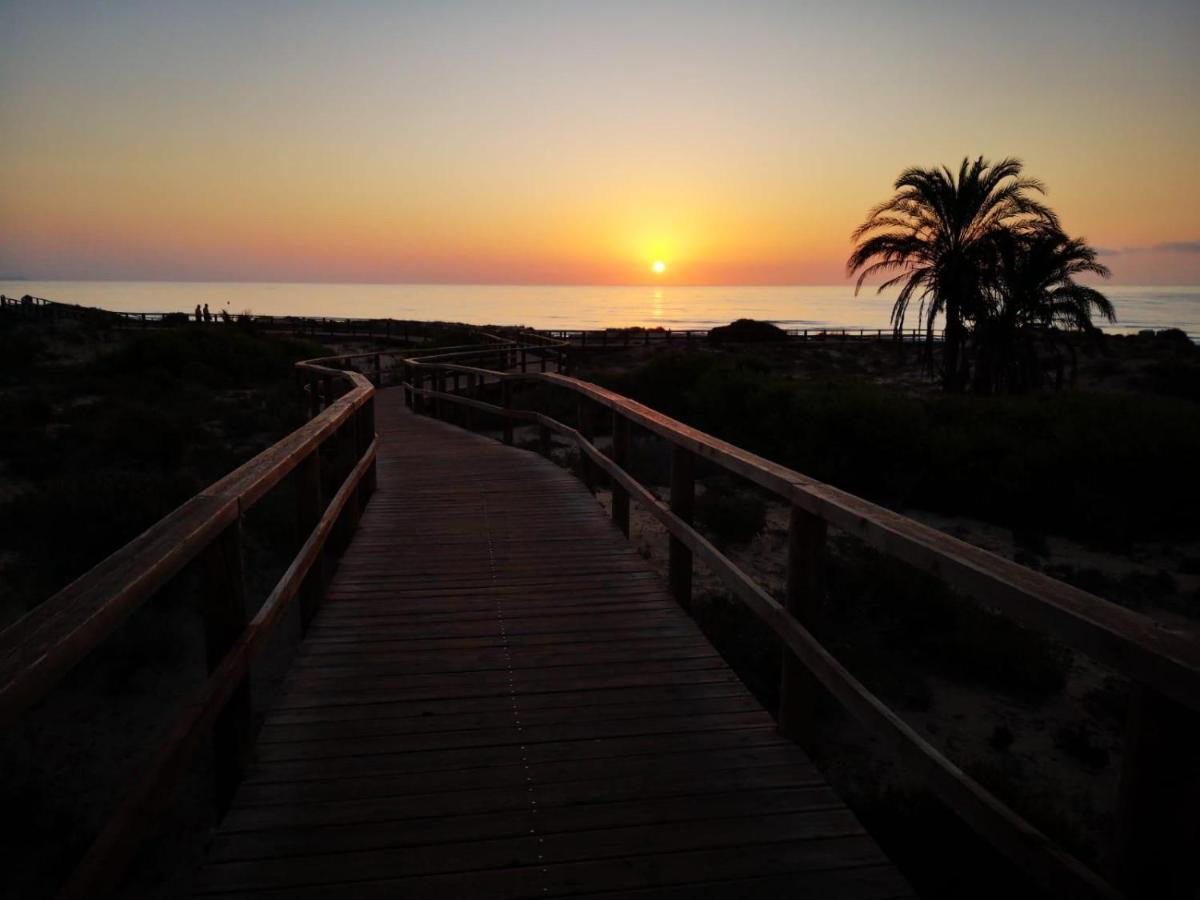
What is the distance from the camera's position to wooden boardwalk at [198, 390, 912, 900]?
Result: 244 cm

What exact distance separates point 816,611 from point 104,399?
19106 millimetres

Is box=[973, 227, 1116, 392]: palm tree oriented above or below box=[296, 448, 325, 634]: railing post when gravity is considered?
above

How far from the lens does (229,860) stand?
2.47m

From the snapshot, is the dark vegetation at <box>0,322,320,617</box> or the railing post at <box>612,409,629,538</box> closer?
the railing post at <box>612,409,629,538</box>

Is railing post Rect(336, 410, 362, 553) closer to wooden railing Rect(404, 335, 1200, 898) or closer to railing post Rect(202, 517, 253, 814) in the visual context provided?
railing post Rect(202, 517, 253, 814)

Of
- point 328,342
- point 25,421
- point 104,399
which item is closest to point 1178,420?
point 25,421

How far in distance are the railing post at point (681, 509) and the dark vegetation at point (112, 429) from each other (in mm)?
5540

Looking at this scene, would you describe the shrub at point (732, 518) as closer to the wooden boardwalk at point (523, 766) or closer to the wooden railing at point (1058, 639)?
the wooden boardwalk at point (523, 766)

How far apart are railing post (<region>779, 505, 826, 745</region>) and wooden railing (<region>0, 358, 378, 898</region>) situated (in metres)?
1.95

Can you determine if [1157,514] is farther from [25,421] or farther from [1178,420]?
[25,421]

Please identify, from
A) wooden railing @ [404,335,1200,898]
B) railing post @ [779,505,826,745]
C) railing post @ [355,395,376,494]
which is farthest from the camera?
railing post @ [355,395,376,494]

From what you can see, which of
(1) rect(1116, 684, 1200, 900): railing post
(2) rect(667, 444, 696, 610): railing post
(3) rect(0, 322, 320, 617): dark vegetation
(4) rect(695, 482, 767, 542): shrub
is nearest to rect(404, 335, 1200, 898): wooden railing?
(1) rect(1116, 684, 1200, 900): railing post

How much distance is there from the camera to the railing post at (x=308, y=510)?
4.41 metres

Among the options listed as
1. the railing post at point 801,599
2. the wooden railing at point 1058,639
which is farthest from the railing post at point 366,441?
the railing post at point 801,599
